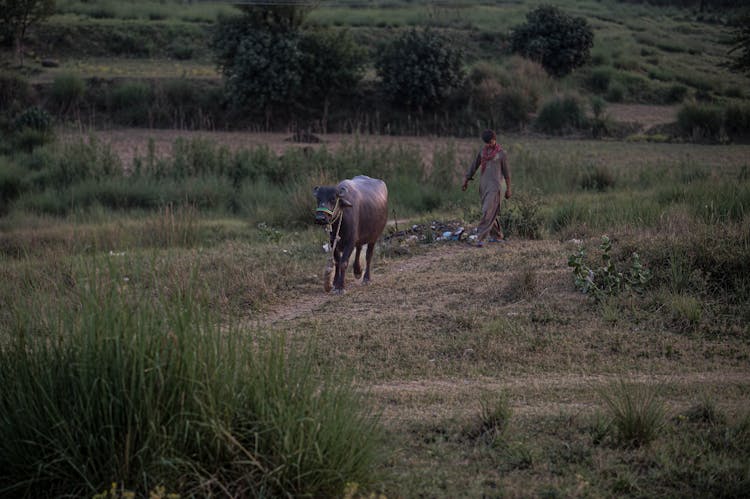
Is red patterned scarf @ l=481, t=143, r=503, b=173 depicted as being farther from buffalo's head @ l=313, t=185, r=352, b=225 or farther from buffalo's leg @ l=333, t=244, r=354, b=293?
buffalo's head @ l=313, t=185, r=352, b=225

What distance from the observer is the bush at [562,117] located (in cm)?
2594

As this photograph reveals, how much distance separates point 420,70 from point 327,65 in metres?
3.04

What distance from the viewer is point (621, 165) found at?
19.3 meters

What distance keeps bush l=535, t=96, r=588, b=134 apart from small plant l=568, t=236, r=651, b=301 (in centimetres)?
1759

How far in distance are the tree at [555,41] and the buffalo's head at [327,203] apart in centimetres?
2297

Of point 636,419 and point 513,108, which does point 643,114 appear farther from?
point 636,419

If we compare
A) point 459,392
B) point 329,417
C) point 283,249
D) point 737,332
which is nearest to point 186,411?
point 329,417

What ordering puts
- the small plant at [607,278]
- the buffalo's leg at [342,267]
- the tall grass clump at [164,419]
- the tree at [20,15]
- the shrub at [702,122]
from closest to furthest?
the tall grass clump at [164,419] < the small plant at [607,278] < the buffalo's leg at [342,267] < the shrub at [702,122] < the tree at [20,15]

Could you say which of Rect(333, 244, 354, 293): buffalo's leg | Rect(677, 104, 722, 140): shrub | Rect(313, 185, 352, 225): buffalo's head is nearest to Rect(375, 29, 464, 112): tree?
Rect(677, 104, 722, 140): shrub

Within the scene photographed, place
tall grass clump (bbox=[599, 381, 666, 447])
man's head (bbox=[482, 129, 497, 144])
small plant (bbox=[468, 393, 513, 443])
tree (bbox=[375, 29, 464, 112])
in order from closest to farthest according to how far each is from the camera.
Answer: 1. tall grass clump (bbox=[599, 381, 666, 447])
2. small plant (bbox=[468, 393, 513, 443])
3. man's head (bbox=[482, 129, 497, 144])
4. tree (bbox=[375, 29, 464, 112])

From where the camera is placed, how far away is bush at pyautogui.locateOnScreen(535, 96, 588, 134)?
2594 cm

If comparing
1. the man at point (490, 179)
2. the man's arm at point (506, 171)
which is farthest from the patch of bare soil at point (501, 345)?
the man's arm at point (506, 171)

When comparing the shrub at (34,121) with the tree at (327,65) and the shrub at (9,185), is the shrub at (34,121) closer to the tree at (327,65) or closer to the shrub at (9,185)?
the shrub at (9,185)

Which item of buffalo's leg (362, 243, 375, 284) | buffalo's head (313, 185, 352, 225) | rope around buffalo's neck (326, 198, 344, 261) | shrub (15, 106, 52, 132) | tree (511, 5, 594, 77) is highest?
tree (511, 5, 594, 77)
